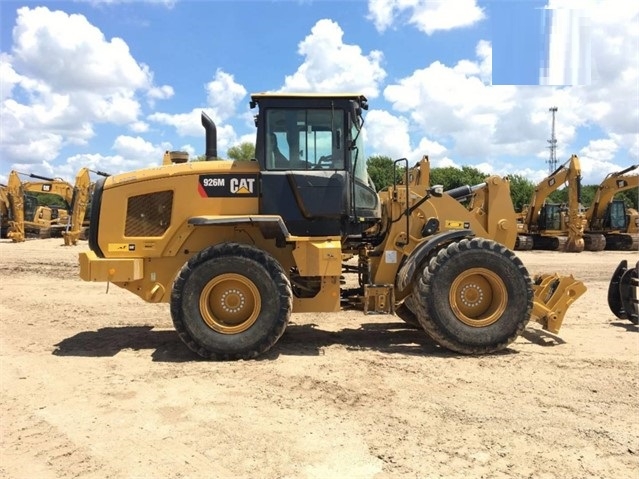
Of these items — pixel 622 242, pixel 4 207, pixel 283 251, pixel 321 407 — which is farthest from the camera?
pixel 4 207

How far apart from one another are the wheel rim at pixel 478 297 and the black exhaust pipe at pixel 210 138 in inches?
135

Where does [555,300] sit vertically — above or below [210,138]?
below

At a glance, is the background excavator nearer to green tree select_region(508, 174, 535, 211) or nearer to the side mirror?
the side mirror

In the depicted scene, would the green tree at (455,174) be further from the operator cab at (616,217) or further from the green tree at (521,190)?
the operator cab at (616,217)

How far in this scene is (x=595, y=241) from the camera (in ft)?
84.0

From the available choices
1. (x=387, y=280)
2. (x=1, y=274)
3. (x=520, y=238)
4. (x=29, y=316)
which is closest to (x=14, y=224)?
(x=1, y=274)

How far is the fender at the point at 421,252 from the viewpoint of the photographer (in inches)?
255

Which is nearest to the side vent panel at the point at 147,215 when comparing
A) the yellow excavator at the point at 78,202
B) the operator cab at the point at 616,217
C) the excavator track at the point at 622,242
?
the yellow excavator at the point at 78,202

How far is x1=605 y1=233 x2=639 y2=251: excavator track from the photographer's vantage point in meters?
26.1

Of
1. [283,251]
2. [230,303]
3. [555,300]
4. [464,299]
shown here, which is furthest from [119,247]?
[555,300]

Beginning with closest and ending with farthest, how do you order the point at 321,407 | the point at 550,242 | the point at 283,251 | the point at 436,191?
the point at 321,407 < the point at 283,251 < the point at 436,191 < the point at 550,242

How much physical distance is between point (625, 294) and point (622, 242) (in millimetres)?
20524

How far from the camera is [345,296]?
7.09 metres

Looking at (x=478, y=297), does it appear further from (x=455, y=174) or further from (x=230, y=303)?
(x=455, y=174)
